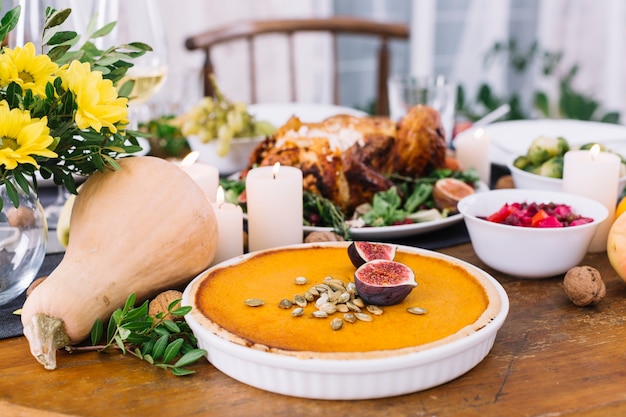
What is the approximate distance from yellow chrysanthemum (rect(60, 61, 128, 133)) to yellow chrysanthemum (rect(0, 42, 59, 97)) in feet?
0.09

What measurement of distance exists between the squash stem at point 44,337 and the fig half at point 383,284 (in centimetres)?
45

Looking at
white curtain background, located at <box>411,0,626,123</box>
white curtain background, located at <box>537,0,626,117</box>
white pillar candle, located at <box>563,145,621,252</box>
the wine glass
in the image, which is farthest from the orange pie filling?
white curtain background, located at <box>537,0,626,117</box>

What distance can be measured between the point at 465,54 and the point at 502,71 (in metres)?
0.31

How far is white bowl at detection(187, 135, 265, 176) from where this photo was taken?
203cm

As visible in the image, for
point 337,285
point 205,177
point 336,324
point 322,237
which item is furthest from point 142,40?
point 336,324

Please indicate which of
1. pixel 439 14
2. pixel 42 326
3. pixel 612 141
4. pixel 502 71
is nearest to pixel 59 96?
pixel 42 326

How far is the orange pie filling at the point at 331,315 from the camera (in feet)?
3.18

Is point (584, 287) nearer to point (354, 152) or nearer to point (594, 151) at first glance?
point (594, 151)

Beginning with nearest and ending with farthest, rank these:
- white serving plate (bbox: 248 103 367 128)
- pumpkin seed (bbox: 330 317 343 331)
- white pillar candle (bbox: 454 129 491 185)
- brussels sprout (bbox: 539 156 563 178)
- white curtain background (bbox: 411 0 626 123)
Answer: pumpkin seed (bbox: 330 317 343 331) → brussels sprout (bbox: 539 156 563 178) → white pillar candle (bbox: 454 129 491 185) → white serving plate (bbox: 248 103 367 128) → white curtain background (bbox: 411 0 626 123)

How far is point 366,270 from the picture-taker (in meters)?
1.14

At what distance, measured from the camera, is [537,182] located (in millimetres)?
1626

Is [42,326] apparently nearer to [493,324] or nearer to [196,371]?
[196,371]

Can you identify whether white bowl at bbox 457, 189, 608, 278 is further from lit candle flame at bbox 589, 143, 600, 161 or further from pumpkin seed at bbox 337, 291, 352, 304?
pumpkin seed at bbox 337, 291, 352, 304

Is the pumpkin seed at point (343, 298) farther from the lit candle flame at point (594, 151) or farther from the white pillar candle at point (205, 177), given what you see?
the lit candle flame at point (594, 151)
